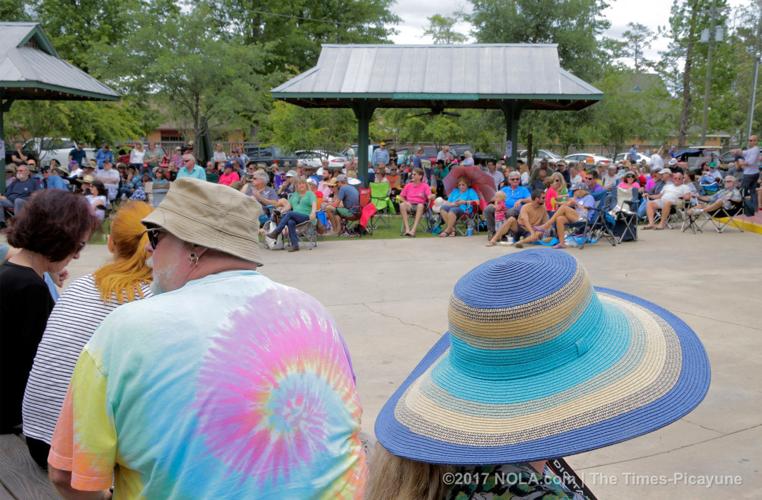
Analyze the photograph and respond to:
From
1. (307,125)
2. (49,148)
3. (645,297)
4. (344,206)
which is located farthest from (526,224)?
(49,148)

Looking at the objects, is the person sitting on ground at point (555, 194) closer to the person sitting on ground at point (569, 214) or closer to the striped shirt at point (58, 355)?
the person sitting on ground at point (569, 214)

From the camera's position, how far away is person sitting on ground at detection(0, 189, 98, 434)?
3197 mm

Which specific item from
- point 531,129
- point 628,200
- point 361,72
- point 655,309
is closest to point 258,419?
point 655,309

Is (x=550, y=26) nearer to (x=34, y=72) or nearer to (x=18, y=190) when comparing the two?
(x=34, y=72)

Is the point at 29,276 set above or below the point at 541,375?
below

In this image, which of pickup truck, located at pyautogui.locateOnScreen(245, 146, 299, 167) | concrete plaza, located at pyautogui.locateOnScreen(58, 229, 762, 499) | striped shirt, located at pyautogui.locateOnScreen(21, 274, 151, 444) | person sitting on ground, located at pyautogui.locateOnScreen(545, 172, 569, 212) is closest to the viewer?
striped shirt, located at pyautogui.locateOnScreen(21, 274, 151, 444)

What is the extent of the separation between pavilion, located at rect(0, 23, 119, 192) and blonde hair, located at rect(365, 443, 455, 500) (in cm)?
1752

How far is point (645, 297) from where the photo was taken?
8359 millimetres

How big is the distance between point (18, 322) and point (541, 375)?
8.33 feet

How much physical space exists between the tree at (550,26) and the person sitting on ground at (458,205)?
17.4m

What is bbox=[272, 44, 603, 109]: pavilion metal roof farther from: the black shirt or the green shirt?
the black shirt

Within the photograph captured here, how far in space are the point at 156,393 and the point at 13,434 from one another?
2.00 metres

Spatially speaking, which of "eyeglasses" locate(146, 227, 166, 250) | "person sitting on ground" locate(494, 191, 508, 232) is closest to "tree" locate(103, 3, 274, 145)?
"person sitting on ground" locate(494, 191, 508, 232)

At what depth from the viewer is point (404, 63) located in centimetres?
1998
